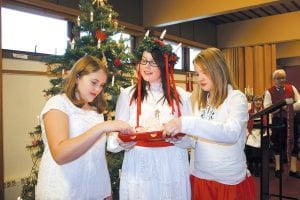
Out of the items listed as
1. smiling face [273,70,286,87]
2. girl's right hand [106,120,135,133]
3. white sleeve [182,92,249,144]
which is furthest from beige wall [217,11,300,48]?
girl's right hand [106,120,135,133]

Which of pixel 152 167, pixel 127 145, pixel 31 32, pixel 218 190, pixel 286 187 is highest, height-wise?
pixel 31 32

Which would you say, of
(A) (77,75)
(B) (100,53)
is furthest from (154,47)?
(B) (100,53)

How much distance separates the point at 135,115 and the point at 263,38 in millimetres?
6285

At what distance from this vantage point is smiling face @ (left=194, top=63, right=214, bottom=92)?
1657mm

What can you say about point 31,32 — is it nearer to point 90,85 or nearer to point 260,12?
point 90,85

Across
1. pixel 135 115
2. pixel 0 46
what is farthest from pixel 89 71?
pixel 0 46

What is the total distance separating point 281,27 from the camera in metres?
6.78

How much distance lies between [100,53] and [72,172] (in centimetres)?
148

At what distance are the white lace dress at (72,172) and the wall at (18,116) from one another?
2.31 m

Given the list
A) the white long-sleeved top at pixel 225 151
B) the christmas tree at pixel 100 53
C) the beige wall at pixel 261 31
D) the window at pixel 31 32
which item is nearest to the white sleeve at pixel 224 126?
the white long-sleeved top at pixel 225 151

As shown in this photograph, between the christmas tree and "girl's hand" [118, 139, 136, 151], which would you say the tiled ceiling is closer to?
the christmas tree

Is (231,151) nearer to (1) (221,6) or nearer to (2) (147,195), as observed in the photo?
(2) (147,195)

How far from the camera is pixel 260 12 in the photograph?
6723mm

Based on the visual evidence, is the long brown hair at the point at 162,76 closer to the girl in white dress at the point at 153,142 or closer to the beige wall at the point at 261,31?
the girl in white dress at the point at 153,142
